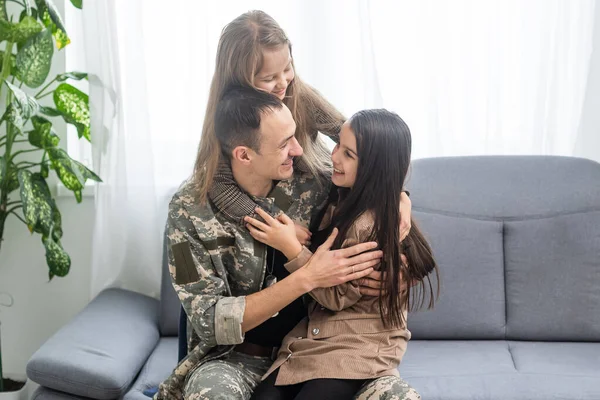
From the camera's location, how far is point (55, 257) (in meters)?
2.99

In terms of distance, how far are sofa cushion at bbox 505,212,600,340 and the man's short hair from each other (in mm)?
1123

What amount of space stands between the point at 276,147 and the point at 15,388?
1.66 metres

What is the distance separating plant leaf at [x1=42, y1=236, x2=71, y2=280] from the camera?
9.75ft

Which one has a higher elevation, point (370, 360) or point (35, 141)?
point (35, 141)

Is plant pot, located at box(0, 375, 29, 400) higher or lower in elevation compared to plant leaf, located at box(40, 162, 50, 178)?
lower

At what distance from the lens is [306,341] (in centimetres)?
207

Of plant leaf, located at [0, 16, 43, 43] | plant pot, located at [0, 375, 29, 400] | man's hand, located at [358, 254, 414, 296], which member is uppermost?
plant leaf, located at [0, 16, 43, 43]

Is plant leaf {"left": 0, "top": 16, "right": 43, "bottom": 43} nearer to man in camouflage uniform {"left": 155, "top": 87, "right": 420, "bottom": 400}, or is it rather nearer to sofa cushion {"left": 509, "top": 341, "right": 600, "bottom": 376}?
man in camouflage uniform {"left": 155, "top": 87, "right": 420, "bottom": 400}

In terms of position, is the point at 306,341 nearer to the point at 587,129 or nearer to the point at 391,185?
the point at 391,185

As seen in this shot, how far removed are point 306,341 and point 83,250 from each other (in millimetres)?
1576

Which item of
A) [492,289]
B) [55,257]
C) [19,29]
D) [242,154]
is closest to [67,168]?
[55,257]

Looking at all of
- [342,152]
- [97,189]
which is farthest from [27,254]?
[342,152]

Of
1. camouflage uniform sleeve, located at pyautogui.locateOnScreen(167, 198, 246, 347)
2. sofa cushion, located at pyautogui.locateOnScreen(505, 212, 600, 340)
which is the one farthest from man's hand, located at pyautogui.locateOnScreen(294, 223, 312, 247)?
sofa cushion, located at pyautogui.locateOnScreen(505, 212, 600, 340)

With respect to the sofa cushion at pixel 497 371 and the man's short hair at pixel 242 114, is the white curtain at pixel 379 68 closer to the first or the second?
the sofa cushion at pixel 497 371
